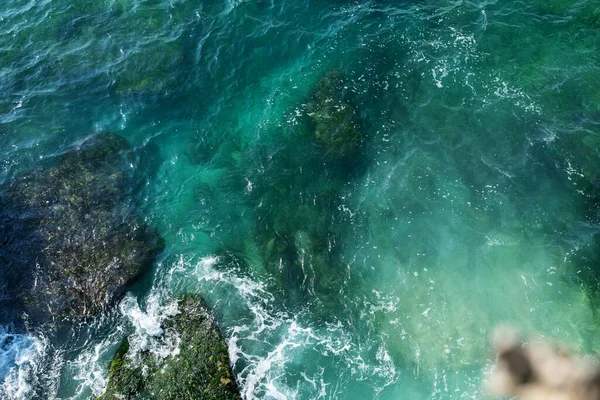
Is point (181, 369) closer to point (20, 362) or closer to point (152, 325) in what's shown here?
point (152, 325)

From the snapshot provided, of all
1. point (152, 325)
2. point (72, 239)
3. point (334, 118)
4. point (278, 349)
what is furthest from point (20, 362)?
point (334, 118)

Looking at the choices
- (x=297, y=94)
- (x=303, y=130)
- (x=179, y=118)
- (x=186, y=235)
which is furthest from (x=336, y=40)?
(x=186, y=235)

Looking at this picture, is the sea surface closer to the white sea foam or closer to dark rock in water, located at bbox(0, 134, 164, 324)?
the white sea foam

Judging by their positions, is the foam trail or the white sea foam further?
the white sea foam

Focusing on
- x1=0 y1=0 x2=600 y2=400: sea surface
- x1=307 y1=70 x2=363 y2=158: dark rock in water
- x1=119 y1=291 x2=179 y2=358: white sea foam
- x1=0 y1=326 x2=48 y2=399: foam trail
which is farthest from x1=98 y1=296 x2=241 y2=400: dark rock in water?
x1=307 y1=70 x2=363 y2=158: dark rock in water

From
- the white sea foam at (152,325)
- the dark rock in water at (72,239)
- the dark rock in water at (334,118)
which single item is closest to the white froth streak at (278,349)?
the white sea foam at (152,325)

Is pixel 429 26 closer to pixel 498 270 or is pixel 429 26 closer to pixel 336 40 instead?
pixel 336 40

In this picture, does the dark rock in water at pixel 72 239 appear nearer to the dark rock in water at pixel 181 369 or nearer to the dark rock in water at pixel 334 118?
the dark rock in water at pixel 181 369
